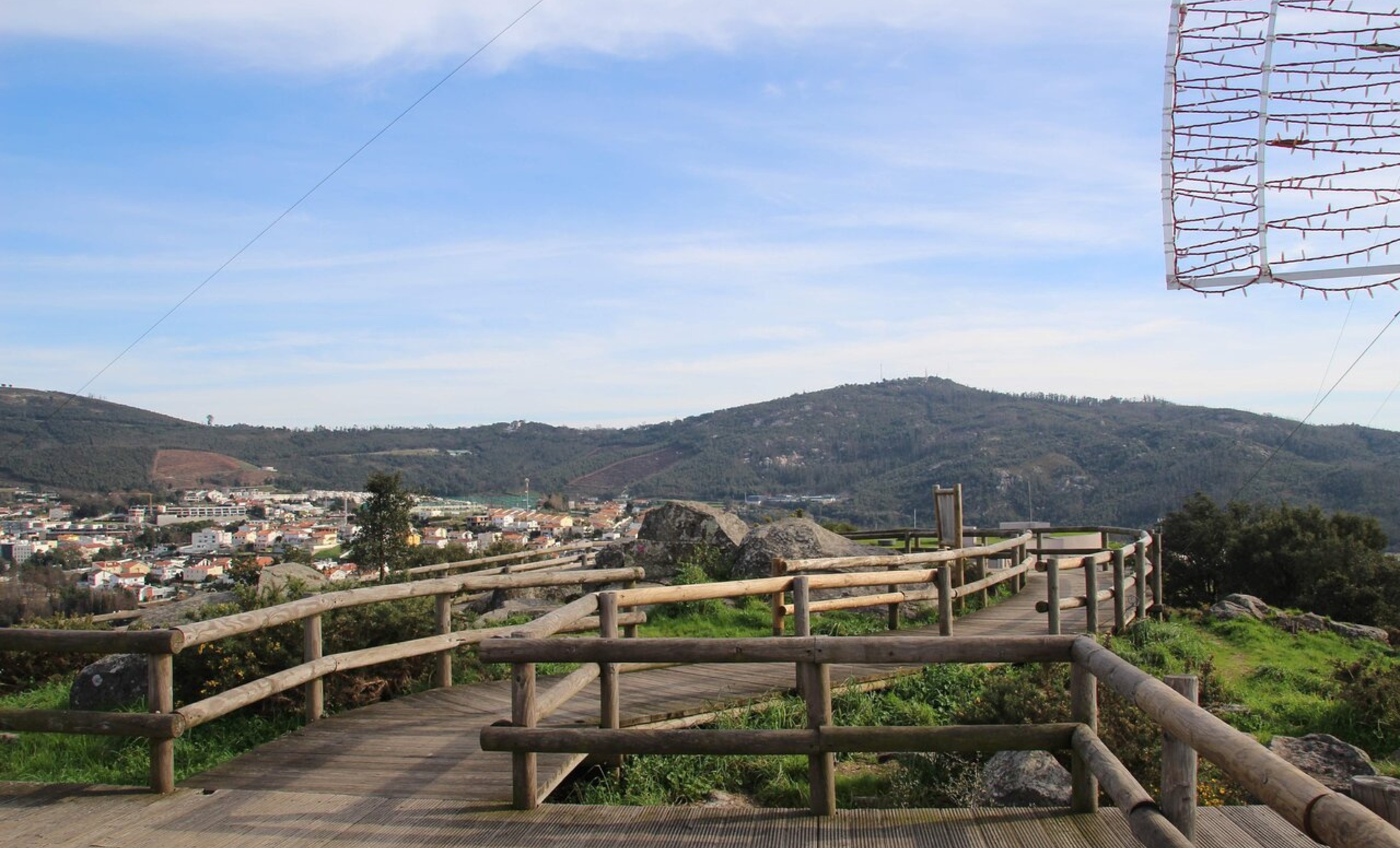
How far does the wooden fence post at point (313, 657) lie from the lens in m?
7.13

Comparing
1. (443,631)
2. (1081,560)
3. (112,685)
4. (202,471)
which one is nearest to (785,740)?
(443,631)

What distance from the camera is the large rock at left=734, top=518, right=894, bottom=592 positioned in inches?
624

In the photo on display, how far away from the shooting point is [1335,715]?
865 cm

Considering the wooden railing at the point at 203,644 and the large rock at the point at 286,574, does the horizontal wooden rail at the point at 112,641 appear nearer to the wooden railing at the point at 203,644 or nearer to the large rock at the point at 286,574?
the wooden railing at the point at 203,644

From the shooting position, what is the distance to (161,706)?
5734 mm

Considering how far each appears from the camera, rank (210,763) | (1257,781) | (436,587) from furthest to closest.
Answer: (436,587) < (210,763) < (1257,781)

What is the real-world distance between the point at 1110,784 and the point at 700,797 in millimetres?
2710

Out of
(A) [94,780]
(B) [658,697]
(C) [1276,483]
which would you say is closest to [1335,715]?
(B) [658,697]

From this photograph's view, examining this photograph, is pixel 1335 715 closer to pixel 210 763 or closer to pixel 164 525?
pixel 210 763

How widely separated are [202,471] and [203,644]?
9102cm

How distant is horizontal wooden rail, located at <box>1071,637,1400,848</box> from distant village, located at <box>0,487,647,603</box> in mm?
18110

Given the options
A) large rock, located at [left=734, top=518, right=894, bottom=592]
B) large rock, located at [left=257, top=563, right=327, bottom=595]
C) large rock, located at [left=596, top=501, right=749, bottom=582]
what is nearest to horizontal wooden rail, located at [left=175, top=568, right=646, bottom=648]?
large rock, located at [left=734, top=518, right=894, bottom=592]

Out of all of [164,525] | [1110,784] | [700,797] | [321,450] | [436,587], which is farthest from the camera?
[321,450]

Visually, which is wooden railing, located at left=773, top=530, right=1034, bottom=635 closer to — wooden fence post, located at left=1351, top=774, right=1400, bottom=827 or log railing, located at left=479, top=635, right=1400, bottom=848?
log railing, located at left=479, top=635, right=1400, bottom=848
